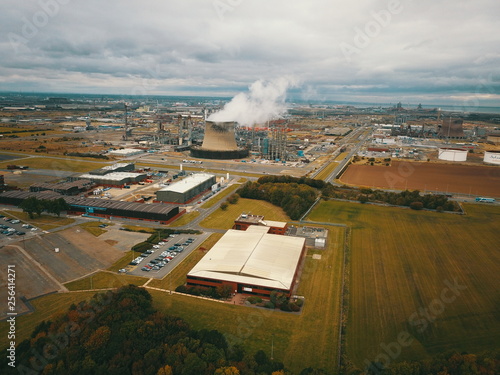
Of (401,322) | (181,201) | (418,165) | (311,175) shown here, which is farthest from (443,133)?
(401,322)

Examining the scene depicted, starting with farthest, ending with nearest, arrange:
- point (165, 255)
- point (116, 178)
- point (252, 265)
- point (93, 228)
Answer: point (116, 178), point (93, 228), point (165, 255), point (252, 265)

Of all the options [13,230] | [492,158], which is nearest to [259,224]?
[13,230]

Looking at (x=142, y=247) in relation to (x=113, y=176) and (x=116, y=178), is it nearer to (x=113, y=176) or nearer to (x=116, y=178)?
(x=116, y=178)

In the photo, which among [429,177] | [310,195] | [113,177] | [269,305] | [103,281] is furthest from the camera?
[429,177]

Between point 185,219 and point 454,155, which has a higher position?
point 454,155

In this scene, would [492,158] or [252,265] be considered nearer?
[252,265]
